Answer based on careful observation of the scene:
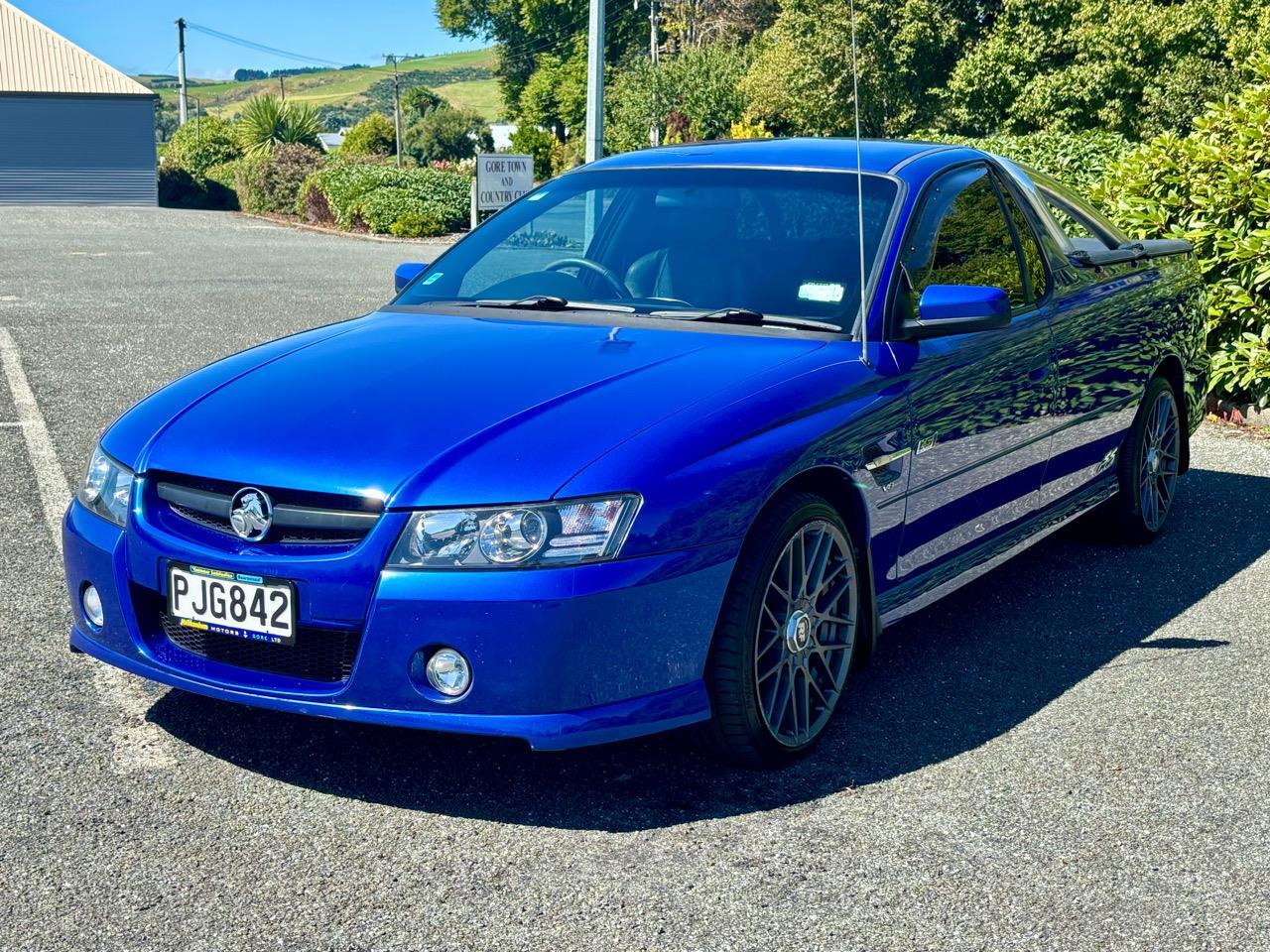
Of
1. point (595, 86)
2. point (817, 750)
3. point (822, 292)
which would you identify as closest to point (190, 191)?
point (595, 86)

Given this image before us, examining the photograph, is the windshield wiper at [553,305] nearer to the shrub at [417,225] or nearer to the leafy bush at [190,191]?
the shrub at [417,225]

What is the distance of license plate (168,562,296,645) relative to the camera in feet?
11.9

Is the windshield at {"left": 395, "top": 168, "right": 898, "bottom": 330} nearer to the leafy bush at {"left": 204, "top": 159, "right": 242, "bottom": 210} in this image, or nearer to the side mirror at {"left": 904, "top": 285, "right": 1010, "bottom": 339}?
the side mirror at {"left": 904, "top": 285, "right": 1010, "bottom": 339}

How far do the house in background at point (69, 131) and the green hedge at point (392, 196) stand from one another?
54.8 feet

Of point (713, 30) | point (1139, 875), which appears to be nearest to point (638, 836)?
point (1139, 875)

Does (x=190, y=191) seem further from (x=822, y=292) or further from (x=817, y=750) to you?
(x=817, y=750)

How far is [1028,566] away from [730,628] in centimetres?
286

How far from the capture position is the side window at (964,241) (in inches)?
195

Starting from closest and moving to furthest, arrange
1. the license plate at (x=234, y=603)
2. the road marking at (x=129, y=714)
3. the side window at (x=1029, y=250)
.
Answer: the license plate at (x=234, y=603)
the road marking at (x=129, y=714)
the side window at (x=1029, y=250)

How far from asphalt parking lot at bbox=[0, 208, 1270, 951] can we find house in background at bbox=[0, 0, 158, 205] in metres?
A: 46.4

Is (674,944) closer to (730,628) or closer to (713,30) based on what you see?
(730,628)

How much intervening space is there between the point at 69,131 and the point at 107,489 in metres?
48.7

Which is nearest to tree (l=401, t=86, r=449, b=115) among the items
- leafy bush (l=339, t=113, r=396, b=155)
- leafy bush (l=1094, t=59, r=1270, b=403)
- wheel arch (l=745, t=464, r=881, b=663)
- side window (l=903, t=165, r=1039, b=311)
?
leafy bush (l=339, t=113, r=396, b=155)

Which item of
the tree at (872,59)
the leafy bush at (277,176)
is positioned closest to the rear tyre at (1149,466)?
the leafy bush at (277,176)
